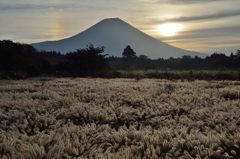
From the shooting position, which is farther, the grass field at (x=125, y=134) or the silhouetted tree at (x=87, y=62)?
the silhouetted tree at (x=87, y=62)

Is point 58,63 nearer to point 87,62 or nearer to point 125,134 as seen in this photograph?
point 87,62

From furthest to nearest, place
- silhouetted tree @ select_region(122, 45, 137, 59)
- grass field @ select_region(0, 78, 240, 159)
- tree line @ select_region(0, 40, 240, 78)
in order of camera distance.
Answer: silhouetted tree @ select_region(122, 45, 137, 59)
tree line @ select_region(0, 40, 240, 78)
grass field @ select_region(0, 78, 240, 159)

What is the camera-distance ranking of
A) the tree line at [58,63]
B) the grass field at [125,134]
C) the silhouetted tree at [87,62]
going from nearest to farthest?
the grass field at [125,134]
the tree line at [58,63]
the silhouetted tree at [87,62]

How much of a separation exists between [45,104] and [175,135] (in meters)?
7.10

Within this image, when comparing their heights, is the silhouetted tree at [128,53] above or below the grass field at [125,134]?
above

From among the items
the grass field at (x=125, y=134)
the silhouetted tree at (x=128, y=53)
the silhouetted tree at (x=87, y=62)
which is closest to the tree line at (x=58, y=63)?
the silhouetted tree at (x=87, y=62)

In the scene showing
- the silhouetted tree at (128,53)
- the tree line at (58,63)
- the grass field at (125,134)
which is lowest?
the grass field at (125,134)

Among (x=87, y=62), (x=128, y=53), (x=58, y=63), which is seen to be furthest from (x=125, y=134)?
(x=128, y=53)

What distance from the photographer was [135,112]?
12.2 m

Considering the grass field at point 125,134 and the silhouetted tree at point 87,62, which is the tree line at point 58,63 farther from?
the grass field at point 125,134

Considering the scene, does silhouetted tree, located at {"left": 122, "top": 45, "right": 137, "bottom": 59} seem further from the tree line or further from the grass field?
the grass field

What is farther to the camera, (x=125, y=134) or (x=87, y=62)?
(x=87, y=62)

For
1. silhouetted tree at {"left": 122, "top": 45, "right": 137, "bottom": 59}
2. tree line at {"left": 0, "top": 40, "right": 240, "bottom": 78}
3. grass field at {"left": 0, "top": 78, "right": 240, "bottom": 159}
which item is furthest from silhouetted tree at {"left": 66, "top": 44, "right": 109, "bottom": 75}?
grass field at {"left": 0, "top": 78, "right": 240, "bottom": 159}

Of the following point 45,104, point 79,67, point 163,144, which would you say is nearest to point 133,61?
point 79,67
